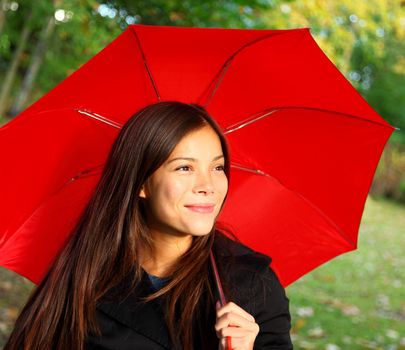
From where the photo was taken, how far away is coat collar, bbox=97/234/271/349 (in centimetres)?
230

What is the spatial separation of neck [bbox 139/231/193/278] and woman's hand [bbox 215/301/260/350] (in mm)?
577

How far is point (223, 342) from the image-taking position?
1.92m

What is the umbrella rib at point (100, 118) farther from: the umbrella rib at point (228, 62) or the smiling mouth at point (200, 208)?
the smiling mouth at point (200, 208)

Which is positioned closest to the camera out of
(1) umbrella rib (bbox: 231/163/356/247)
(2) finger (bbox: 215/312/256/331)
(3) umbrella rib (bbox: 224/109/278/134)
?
(2) finger (bbox: 215/312/256/331)

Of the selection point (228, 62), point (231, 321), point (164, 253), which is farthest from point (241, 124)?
point (231, 321)

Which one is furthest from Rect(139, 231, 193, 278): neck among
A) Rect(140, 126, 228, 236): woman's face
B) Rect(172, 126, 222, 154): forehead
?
Rect(172, 126, 222, 154): forehead

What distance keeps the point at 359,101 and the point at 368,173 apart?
0.33 meters

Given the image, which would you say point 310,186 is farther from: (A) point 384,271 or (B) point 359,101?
(A) point 384,271

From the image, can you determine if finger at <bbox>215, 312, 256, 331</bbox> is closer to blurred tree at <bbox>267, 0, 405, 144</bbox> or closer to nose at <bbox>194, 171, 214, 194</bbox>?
nose at <bbox>194, 171, 214, 194</bbox>

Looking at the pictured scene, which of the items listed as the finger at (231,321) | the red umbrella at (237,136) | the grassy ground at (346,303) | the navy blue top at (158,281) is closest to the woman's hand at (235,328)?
the finger at (231,321)

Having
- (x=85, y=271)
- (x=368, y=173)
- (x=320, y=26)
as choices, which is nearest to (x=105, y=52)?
(x=85, y=271)

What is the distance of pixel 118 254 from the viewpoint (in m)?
2.50

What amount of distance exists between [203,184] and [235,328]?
1.77 ft

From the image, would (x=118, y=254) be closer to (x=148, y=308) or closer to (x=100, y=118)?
(x=148, y=308)
